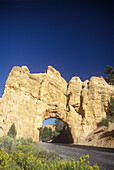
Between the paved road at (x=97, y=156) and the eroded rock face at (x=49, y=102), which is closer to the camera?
the paved road at (x=97, y=156)

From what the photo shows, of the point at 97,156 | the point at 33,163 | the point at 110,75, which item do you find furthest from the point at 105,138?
the point at 110,75

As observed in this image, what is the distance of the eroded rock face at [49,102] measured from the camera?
2745cm

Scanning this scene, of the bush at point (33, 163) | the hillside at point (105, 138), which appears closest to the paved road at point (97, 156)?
the bush at point (33, 163)

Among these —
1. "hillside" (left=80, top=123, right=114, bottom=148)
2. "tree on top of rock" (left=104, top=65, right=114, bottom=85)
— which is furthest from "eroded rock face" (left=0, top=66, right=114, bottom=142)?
"tree on top of rock" (left=104, top=65, right=114, bottom=85)

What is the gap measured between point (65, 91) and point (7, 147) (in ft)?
107

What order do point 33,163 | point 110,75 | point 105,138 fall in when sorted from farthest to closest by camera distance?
point 110,75 → point 105,138 → point 33,163

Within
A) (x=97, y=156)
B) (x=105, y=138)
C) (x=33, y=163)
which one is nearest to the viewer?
(x=33, y=163)

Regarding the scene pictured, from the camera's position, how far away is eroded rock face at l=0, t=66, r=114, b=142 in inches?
1081

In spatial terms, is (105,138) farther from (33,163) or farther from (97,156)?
(33,163)

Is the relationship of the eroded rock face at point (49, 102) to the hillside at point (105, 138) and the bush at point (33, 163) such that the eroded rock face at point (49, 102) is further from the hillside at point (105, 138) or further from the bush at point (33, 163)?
the bush at point (33, 163)

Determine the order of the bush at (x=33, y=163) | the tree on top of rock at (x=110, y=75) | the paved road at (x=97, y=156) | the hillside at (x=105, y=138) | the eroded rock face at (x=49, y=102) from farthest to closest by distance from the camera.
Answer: the tree on top of rock at (x=110, y=75)
the eroded rock face at (x=49, y=102)
the hillside at (x=105, y=138)
the paved road at (x=97, y=156)
the bush at (x=33, y=163)

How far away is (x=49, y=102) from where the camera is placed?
34.2 meters

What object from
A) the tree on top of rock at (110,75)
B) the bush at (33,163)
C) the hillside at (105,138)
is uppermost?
the tree on top of rock at (110,75)

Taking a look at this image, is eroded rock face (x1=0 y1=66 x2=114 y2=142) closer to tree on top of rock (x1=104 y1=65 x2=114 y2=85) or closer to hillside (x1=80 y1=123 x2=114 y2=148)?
hillside (x1=80 y1=123 x2=114 y2=148)
